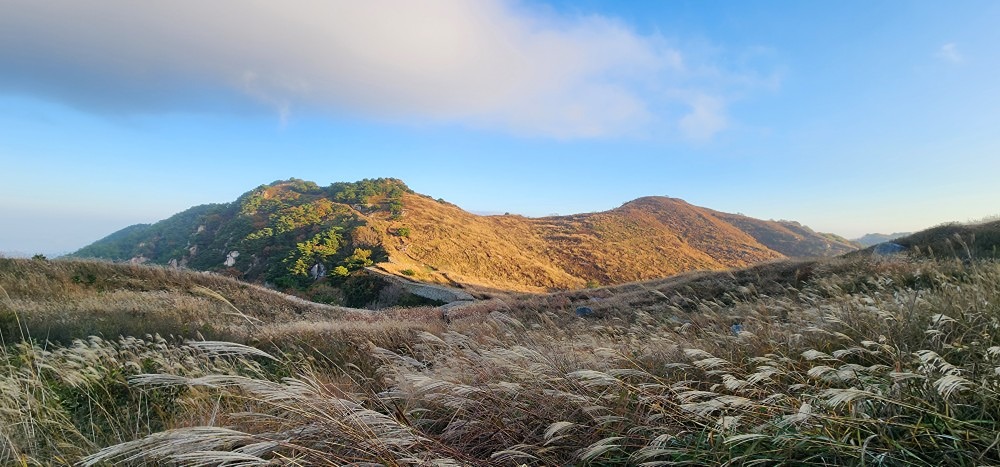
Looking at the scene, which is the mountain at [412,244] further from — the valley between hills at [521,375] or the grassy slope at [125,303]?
the valley between hills at [521,375]

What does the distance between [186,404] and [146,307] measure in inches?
368

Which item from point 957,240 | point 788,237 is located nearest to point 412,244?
point 957,240

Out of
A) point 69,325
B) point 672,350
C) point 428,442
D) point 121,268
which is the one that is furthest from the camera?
point 121,268

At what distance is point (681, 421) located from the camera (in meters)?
2.29

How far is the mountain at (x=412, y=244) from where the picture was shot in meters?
32.9

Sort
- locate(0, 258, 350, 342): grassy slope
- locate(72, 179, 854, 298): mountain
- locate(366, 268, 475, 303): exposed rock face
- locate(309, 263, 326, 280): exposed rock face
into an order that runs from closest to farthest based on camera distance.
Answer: locate(0, 258, 350, 342): grassy slope, locate(366, 268, 475, 303): exposed rock face, locate(309, 263, 326, 280): exposed rock face, locate(72, 179, 854, 298): mountain

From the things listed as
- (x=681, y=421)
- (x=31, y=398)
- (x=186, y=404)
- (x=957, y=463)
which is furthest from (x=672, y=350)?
(x=31, y=398)

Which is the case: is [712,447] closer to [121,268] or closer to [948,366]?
[948,366]

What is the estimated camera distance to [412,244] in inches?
1542

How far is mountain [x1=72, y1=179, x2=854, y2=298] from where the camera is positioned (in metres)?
32.9

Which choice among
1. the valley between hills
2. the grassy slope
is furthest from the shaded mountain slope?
the grassy slope

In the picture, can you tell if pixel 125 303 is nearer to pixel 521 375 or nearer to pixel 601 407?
pixel 521 375

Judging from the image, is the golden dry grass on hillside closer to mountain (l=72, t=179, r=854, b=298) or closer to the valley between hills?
mountain (l=72, t=179, r=854, b=298)

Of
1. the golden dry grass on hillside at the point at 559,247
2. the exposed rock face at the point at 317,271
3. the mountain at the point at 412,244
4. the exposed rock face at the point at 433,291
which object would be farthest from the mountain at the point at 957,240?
the exposed rock face at the point at 317,271
